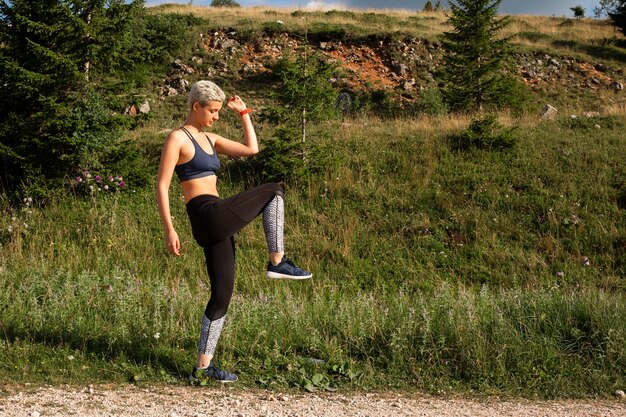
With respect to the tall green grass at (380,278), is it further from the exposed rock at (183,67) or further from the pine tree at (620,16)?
the pine tree at (620,16)

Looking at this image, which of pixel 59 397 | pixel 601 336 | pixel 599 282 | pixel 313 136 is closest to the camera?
pixel 59 397

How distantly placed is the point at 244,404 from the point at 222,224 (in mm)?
1184

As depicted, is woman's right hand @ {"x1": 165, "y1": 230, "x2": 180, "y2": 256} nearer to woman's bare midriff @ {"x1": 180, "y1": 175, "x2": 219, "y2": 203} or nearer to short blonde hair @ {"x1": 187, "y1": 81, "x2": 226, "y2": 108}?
woman's bare midriff @ {"x1": 180, "y1": 175, "x2": 219, "y2": 203}

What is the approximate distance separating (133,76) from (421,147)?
630cm

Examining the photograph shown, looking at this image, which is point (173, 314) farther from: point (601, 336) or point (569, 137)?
point (569, 137)

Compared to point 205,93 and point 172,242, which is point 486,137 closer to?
point 205,93

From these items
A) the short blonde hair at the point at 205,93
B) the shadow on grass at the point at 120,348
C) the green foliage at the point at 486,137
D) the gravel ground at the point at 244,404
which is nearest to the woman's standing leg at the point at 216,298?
the gravel ground at the point at 244,404

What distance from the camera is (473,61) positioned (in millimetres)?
17953

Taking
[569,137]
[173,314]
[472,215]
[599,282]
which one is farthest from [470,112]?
[173,314]

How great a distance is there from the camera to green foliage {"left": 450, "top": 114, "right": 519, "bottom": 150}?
41.8ft

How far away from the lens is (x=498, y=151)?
12742mm

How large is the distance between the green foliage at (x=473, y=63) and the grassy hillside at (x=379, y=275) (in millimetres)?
1903

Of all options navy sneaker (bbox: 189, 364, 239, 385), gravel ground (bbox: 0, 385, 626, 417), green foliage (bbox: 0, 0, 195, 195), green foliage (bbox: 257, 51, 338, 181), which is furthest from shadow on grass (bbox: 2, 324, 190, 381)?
green foliage (bbox: 257, 51, 338, 181)

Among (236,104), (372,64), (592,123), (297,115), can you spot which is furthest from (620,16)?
(236,104)
